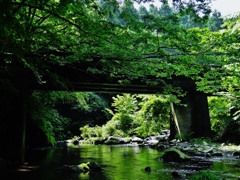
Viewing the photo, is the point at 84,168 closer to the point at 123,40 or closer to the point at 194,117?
the point at 123,40

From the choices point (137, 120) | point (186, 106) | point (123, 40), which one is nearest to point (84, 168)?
point (123, 40)

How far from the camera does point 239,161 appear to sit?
941 centimetres

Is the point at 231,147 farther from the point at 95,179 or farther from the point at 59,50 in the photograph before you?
the point at 59,50

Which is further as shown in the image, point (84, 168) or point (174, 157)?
point (174, 157)

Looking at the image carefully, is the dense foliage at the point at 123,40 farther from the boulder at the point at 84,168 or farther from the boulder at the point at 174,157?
the boulder at the point at 174,157

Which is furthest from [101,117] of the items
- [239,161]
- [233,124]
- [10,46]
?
[10,46]

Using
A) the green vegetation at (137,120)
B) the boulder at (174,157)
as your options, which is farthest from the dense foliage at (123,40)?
the green vegetation at (137,120)

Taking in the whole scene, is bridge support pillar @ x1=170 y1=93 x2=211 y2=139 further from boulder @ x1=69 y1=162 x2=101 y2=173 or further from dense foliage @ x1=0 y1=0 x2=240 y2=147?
boulder @ x1=69 y1=162 x2=101 y2=173

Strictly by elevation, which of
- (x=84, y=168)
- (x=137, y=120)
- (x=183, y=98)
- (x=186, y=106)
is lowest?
(x=84, y=168)

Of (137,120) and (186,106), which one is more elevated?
(186,106)

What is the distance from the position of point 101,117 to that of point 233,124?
18.6 metres

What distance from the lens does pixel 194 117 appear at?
53.3ft

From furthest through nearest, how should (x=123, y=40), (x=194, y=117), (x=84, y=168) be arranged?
(x=194, y=117) → (x=84, y=168) → (x=123, y=40)

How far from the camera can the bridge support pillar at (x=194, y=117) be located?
15.9 metres
